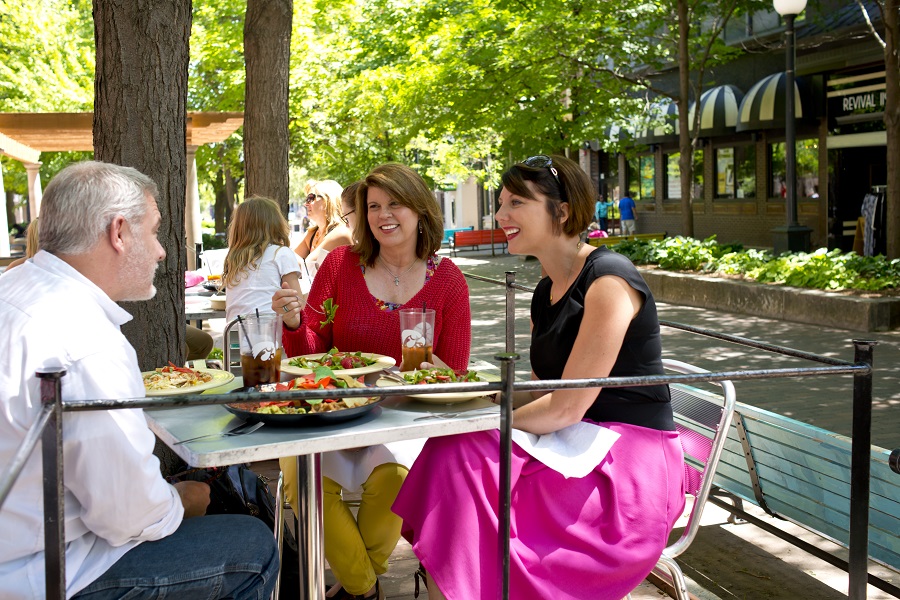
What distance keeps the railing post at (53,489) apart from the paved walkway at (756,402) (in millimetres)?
2039

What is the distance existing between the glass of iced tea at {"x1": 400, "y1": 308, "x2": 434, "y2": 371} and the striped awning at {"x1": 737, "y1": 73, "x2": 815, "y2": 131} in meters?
20.2

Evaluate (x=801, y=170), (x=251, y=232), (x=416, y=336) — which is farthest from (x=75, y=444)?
(x=801, y=170)

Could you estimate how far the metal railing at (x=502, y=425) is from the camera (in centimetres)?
186

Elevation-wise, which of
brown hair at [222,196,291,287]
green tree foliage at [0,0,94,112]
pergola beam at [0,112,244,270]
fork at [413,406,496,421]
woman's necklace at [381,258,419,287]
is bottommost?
fork at [413,406,496,421]

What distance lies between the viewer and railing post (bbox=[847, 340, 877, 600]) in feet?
8.47

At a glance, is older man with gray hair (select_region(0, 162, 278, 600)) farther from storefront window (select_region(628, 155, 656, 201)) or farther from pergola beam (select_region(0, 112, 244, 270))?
storefront window (select_region(628, 155, 656, 201))

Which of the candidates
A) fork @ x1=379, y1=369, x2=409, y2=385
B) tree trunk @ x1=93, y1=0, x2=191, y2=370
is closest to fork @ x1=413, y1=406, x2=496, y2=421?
fork @ x1=379, y1=369, x2=409, y2=385

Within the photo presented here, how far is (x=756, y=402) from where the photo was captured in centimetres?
736

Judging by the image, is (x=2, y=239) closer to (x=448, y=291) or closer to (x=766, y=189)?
(x=448, y=291)

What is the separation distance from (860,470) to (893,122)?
36.0 ft

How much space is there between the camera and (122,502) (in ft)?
7.00

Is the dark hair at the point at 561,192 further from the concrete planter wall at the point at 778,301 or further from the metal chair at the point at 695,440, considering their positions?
the concrete planter wall at the point at 778,301

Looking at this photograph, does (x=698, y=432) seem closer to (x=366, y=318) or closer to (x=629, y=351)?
(x=629, y=351)

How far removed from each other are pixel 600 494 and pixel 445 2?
2071 centimetres
